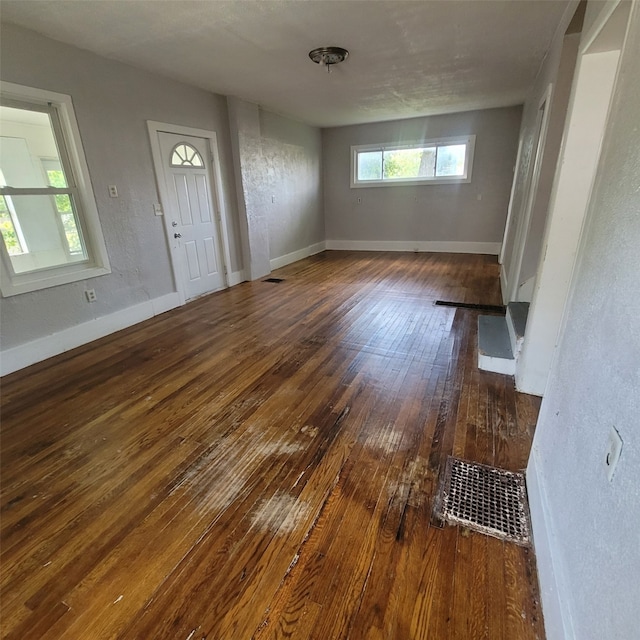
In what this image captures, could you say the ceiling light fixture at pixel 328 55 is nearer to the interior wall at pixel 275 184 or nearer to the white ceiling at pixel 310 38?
the white ceiling at pixel 310 38

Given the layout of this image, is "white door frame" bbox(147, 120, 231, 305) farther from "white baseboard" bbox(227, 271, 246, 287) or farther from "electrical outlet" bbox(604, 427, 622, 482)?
"electrical outlet" bbox(604, 427, 622, 482)

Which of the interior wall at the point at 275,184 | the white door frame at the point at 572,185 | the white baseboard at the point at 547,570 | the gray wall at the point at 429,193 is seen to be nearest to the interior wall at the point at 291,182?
the interior wall at the point at 275,184

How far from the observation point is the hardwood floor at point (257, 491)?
3.83 ft

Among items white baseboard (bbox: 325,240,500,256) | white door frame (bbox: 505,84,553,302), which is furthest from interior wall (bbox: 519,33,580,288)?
white baseboard (bbox: 325,240,500,256)

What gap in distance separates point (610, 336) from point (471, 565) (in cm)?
97

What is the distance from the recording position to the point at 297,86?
14.3 feet

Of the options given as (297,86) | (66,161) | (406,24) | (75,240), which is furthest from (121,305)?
(406,24)

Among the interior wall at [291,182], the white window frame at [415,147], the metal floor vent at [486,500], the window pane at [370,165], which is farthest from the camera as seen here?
the window pane at [370,165]

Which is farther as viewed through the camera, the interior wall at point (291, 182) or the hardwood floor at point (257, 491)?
the interior wall at point (291, 182)

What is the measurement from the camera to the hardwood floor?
117 cm

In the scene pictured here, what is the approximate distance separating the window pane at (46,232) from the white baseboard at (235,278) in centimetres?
213

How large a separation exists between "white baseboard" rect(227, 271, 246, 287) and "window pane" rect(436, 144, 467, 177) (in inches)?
185

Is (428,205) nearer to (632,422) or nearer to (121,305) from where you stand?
(121,305)

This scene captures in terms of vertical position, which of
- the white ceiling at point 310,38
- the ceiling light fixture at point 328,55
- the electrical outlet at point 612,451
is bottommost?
the electrical outlet at point 612,451
